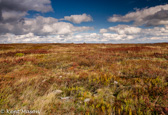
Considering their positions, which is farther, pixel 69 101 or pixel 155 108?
pixel 69 101

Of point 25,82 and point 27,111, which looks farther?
point 25,82

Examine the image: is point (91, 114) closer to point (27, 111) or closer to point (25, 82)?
point (27, 111)

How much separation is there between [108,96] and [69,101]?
1.81m

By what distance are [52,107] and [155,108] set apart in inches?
150

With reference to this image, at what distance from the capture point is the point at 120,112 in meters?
3.37

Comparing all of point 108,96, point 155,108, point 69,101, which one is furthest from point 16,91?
point 155,108

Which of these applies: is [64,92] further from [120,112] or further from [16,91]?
[120,112]

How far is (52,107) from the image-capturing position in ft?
11.7

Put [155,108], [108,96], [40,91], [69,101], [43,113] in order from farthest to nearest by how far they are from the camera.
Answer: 1. [40,91]
2. [108,96]
3. [69,101]
4. [155,108]
5. [43,113]

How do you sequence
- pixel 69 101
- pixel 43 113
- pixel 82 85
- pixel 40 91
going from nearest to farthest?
1. pixel 43 113
2. pixel 69 101
3. pixel 40 91
4. pixel 82 85

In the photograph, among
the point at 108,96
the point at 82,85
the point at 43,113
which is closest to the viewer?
the point at 43,113

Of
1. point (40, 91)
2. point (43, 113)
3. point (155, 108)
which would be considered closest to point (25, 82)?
point (40, 91)

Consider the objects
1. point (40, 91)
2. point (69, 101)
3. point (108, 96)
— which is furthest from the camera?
point (40, 91)

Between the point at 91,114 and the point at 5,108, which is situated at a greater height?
the point at 5,108
